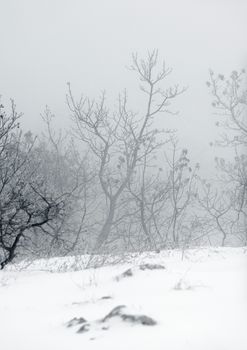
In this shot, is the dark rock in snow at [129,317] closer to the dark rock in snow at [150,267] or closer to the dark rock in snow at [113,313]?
the dark rock in snow at [113,313]

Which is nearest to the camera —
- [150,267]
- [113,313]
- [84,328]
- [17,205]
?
[84,328]

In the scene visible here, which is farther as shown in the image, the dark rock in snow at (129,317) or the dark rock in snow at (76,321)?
the dark rock in snow at (76,321)

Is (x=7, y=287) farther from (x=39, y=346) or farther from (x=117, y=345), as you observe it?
(x=117, y=345)

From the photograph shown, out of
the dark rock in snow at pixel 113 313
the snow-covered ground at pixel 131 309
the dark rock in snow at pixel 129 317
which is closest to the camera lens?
the snow-covered ground at pixel 131 309

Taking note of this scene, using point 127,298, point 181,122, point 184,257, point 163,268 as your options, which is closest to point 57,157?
point 184,257

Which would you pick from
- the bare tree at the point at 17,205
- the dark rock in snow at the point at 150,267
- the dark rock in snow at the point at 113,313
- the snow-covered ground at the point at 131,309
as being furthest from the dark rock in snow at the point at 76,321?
the bare tree at the point at 17,205

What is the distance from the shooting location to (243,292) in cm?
479

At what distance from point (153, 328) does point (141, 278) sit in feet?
7.36

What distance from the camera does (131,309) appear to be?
4125 mm

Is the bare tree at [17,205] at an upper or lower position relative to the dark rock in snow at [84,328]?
upper

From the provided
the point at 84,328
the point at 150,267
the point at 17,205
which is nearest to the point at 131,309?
the point at 84,328

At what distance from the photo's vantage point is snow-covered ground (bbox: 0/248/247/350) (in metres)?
3.44

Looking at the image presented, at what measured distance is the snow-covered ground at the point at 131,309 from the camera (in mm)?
3443

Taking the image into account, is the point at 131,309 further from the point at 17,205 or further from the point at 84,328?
the point at 17,205
